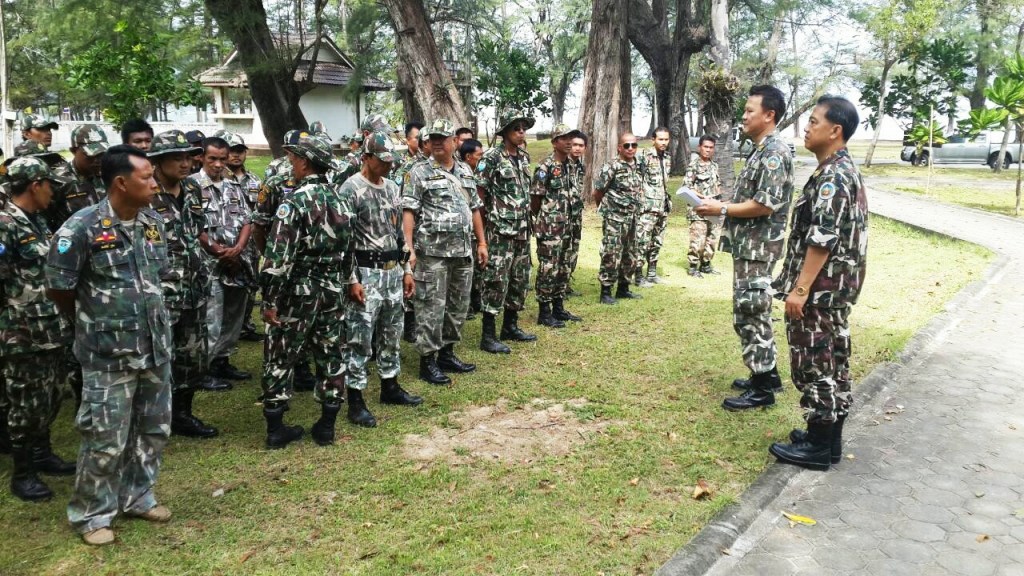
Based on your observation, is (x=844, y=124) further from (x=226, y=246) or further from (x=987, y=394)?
(x=226, y=246)

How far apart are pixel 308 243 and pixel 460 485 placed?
168 cm

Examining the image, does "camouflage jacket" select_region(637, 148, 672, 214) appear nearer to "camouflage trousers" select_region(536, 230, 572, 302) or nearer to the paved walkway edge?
"camouflage trousers" select_region(536, 230, 572, 302)

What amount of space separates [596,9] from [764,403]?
1150 cm

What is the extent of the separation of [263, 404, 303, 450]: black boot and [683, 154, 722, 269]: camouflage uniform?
613 cm

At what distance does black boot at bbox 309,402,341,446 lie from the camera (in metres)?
4.71

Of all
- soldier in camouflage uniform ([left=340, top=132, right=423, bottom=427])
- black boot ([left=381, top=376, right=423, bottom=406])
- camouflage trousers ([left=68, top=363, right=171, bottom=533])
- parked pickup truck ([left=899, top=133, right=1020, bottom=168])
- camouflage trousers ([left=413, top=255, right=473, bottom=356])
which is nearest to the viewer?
camouflage trousers ([left=68, top=363, right=171, bottom=533])

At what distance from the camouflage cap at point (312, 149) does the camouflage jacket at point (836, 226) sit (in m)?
2.87

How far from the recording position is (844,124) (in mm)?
4223

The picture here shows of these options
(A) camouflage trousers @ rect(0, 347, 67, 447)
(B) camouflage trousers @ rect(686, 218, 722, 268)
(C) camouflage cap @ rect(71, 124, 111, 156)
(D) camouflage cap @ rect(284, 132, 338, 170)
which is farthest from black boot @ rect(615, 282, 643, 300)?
(A) camouflage trousers @ rect(0, 347, 67, 447)

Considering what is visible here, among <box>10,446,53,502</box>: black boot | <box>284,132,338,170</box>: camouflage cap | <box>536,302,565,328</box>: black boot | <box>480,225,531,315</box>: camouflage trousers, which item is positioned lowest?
<box>10,446,53,502</box>: black boot

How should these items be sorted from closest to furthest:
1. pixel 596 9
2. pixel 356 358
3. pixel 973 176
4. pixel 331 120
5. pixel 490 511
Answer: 1. pixel 490 511
2. pixel 356 358
3. pixel 596 9
4. pixel 973 176
5. pixel 331 120

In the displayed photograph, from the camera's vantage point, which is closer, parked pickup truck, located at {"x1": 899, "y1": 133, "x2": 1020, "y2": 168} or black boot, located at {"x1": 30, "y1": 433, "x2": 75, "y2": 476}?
black boot, located at {"x1": 30, "y1": 433, "x2": 75, "y2": 476}

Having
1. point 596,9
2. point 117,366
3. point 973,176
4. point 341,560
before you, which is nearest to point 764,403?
point 341,560

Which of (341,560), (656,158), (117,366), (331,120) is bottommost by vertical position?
(341,560)
